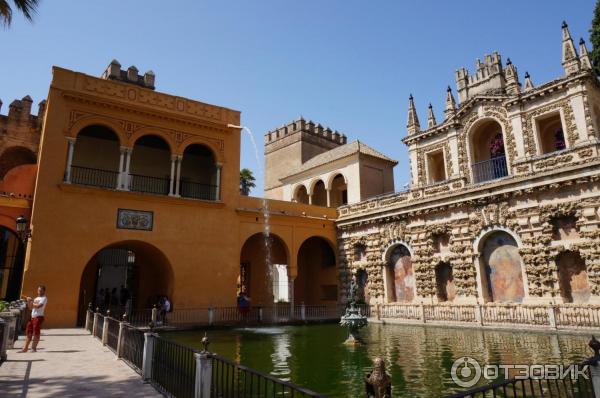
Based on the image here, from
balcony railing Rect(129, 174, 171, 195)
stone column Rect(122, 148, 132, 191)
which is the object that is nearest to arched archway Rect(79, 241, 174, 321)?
stone column Rect(122, 148, 132, 191)

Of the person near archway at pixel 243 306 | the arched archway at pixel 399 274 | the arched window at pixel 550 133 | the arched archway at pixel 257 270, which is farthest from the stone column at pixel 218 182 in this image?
the arched window at pixel 550 133

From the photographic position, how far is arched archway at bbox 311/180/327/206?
30531 millimetres

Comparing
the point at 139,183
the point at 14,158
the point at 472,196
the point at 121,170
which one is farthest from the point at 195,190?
the point at 472,196

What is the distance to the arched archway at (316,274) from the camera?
82.4 ft

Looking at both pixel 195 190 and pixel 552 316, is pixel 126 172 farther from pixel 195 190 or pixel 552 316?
pixel 552 316

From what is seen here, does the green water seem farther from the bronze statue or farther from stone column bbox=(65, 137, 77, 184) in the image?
stone column bbox=(65, 137, 77, 184)

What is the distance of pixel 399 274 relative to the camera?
20766 millimetres

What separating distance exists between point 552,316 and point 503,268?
3099mm

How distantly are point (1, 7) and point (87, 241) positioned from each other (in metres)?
9.77

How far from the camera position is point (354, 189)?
2620cm

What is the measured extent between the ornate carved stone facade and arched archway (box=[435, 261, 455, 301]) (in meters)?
0.09

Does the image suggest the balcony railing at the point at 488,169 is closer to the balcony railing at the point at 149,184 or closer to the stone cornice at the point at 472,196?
the stone cornice at the point at 472,196

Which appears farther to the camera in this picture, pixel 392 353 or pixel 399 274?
pixel 399 274

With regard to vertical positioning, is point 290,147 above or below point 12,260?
above
